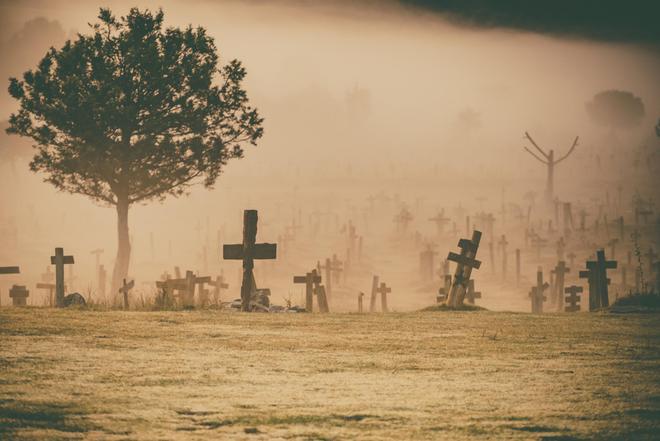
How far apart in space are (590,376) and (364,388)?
3185 mm

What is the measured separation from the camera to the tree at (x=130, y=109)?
32719 mm

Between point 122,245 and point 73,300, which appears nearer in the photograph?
point 73,300

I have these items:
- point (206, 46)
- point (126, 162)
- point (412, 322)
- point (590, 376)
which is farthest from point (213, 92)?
point (590, 376)

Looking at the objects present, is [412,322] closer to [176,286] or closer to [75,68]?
[176,286]

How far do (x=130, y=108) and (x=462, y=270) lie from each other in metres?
15.8

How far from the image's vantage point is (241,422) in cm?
848

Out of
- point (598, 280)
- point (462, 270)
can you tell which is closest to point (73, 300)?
point (462, 270)

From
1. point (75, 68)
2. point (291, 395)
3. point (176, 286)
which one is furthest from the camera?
point (75, 68)

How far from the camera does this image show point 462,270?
22.8 meters

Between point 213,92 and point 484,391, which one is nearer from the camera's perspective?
point 484,391

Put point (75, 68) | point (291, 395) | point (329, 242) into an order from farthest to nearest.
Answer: point (329, 242) < point (75, 68) < point (291, 395)

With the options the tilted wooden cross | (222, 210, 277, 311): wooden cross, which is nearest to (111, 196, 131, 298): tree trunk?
(222, 210, 277, 311): wooden cross

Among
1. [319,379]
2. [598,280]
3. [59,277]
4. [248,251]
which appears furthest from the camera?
[598,280]

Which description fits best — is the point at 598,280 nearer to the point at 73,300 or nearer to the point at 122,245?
the point at 73,300
